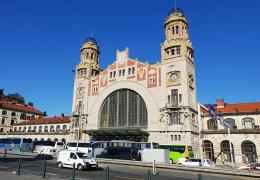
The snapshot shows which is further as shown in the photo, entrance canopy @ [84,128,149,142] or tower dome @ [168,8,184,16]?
tower dome @ [168,8,184,16]

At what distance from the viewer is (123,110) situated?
62.1 metres

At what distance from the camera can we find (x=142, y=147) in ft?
146

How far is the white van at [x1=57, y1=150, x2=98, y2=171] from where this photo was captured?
27505 millimetres

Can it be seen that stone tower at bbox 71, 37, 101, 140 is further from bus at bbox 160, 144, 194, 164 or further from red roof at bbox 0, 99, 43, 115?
red roof at bbox 0, 99, 43, 115

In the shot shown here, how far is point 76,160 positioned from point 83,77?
47641 mm

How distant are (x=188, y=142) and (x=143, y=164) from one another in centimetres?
1906

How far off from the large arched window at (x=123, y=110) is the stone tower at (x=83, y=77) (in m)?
6.45

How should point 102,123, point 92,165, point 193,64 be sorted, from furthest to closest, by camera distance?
1. point 102,123
2. point 193,64
3. point 92,165

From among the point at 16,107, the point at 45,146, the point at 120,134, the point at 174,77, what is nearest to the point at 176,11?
the point at 174,77

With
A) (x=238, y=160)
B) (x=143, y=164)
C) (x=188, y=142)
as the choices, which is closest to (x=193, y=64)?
(x=188, y=142)

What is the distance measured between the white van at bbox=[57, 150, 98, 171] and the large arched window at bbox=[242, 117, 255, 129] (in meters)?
41.2

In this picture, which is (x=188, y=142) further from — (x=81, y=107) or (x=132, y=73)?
(x=81, y=107)

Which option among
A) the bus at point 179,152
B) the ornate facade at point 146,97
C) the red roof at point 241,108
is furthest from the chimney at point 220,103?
the bus at point 179,152

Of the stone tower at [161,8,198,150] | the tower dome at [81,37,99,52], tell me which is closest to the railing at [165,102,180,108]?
the stone tower at [161,8,198,150]
